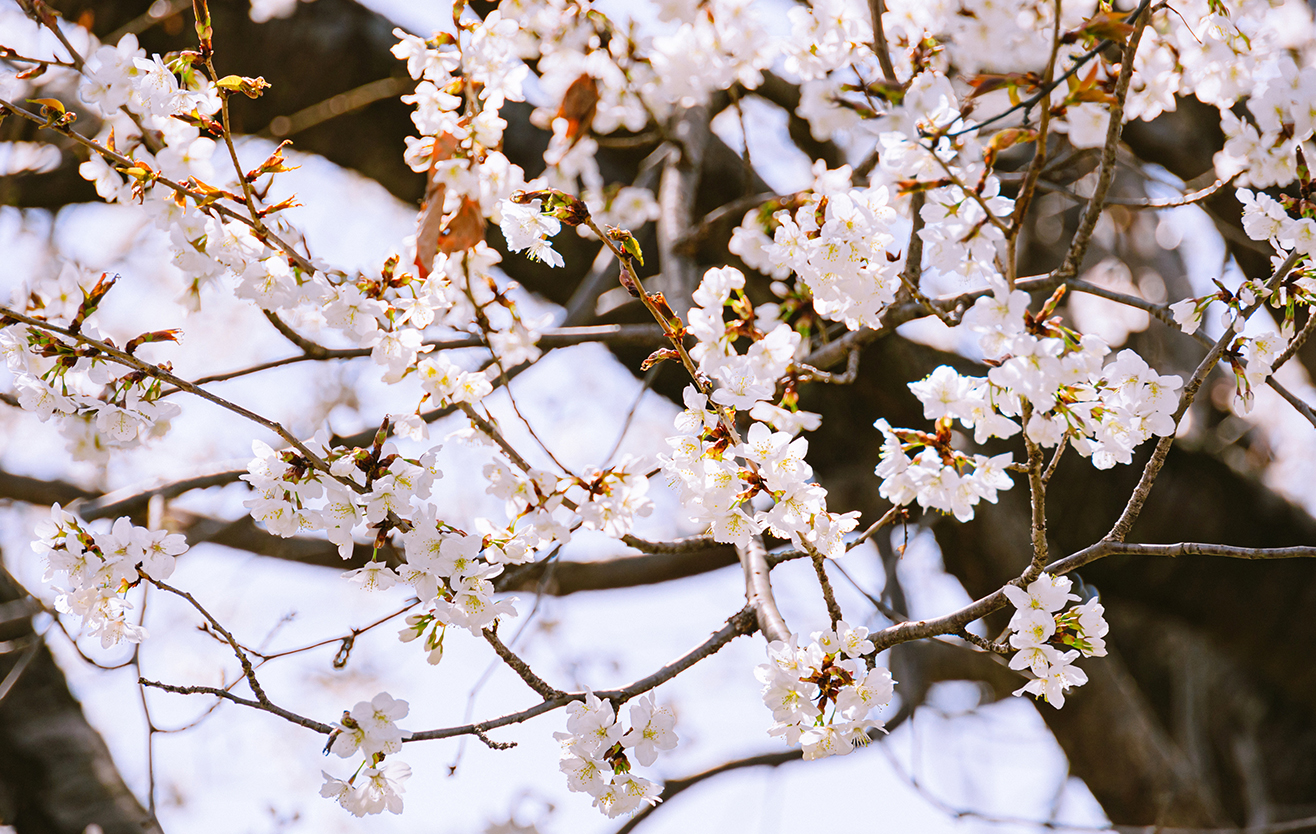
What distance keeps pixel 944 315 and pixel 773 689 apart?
1.58ft

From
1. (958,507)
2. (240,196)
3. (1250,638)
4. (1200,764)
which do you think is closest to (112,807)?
(240,196)

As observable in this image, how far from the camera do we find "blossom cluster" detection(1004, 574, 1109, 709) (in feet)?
2.62

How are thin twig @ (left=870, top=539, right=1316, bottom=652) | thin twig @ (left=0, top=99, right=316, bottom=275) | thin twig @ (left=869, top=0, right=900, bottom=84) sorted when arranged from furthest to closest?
thin twig @ (left=869, top=0, right=900, bottom=84) < thin twig @ (left=0, top=99, right=316, bottom=275) < thin twig @ (left=870, top=539, right=1316, bottom=652)

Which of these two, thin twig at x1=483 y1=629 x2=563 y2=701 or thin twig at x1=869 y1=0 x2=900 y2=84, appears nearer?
thin twig at x1=483 y1=629 x2=563 y2=701

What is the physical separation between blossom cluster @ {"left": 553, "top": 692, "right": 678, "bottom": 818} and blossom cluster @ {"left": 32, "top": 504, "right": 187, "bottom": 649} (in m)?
0.54

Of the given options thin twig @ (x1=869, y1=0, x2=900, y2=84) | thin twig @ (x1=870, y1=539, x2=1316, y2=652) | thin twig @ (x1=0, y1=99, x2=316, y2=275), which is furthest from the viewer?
thin twig @ (x1=869, y1=0, x2=900, y2=84)

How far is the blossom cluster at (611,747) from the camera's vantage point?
2.79ft

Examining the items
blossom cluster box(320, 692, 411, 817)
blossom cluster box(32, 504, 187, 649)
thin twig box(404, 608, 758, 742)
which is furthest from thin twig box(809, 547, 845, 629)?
blossom cluster box(32, 504, 187, 649)

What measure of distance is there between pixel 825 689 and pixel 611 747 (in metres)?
0.25

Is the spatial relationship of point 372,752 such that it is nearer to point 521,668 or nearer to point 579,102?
point 521,668

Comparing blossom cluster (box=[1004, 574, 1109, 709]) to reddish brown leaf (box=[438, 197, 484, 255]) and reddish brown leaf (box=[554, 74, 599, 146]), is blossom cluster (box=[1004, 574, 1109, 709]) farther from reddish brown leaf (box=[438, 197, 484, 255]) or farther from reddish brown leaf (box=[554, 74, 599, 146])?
reddish brown leaf (box=[554, 74, 599, 146])

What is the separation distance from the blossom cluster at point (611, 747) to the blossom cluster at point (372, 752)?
19cm

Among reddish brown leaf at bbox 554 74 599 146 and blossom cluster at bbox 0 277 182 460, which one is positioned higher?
reddish brown leaf at bbox 554 74 599 146

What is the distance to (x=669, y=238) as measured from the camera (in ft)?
5.97
